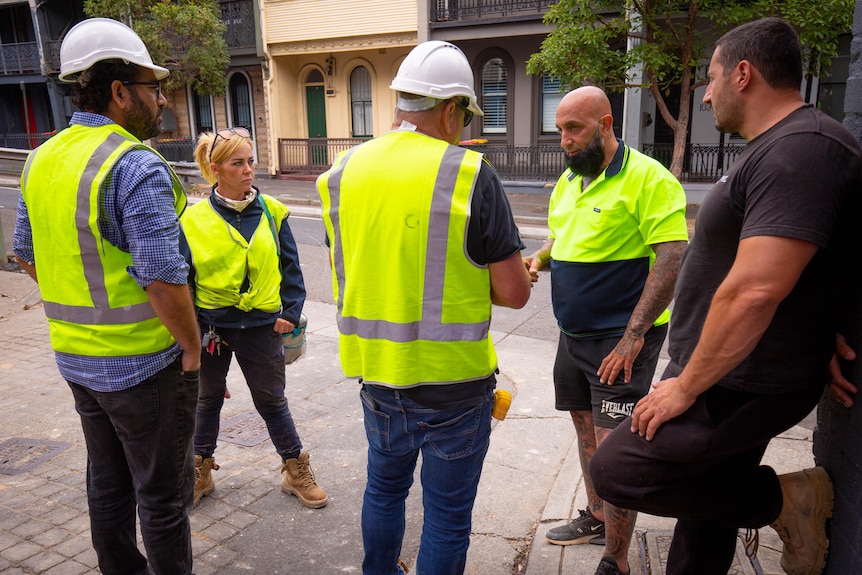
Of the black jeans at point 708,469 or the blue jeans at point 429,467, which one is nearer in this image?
the black jeans at point 708,469

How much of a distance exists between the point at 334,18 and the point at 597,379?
19.4m

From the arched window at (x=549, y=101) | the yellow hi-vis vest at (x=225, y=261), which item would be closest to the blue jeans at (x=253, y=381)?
the yellow hi-vis vest at (x=225, y=261)

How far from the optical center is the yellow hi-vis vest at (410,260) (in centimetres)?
221

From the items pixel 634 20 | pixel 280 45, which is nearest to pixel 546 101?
pixel 634 20

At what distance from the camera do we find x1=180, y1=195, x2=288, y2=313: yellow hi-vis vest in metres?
3.34

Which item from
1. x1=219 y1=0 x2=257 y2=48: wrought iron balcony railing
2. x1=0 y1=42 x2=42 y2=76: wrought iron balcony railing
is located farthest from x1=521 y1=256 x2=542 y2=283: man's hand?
x1=0 y1=42 x2=42 y2=76: wrought iron balcony railing

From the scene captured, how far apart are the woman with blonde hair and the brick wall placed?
2.36m

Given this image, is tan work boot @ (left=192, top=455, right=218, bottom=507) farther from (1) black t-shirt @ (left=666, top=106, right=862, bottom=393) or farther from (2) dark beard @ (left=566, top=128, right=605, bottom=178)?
(1) black t-shirt @ (left=666, top=106, right=862, bottom=393)

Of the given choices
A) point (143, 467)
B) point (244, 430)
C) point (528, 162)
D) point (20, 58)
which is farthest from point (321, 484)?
point (20, 58)

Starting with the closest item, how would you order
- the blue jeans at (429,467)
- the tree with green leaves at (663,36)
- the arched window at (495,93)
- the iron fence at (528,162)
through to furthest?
1. the blue jeans at (429,467)
2. the tree with green leaves at (663,36)
3. the iron fence at (528,162)
4. the arched window at (495,93)

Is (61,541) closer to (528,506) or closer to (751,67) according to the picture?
(528,506)

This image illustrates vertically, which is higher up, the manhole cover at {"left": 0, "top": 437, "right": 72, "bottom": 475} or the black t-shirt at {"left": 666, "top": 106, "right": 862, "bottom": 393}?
the black t-shirt at {"left": 666, "top": 106, "right": 862, "bottom": 393}

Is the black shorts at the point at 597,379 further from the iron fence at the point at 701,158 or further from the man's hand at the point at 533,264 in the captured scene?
the iron fence at the point at 701,158

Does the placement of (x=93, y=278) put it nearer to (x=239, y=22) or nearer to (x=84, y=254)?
(x=84, y=254)
